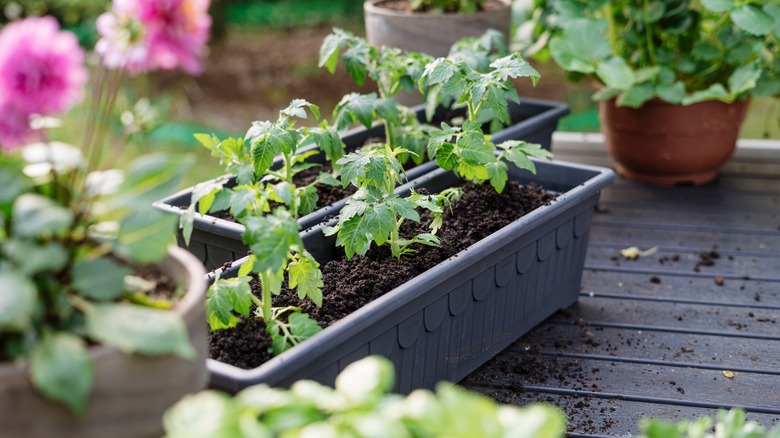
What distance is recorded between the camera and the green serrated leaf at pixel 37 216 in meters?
0.97

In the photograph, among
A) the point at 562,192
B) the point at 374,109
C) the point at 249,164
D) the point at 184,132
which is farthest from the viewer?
the point at 184,132

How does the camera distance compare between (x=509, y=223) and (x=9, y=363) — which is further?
(x=509, y=223)

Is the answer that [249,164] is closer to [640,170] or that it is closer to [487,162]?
[487,162]

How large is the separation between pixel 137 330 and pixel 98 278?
9 centimetres

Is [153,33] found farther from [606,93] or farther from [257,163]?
[606,93]

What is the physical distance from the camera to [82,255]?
1.08 metres

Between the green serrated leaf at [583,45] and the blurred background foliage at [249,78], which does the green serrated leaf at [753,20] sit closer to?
the green serrated leaf at [583,45]

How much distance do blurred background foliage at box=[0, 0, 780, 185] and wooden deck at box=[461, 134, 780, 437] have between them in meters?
1.51

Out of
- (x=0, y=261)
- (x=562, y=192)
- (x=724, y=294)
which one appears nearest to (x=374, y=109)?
(x=562, y=192)

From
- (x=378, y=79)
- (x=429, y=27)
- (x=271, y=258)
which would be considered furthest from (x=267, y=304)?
(x=429, y=27)

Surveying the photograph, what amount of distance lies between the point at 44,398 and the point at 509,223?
1141 mm

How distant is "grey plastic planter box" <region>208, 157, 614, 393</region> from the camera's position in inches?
55.1

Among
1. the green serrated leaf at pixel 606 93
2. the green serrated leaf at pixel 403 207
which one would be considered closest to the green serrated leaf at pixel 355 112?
the green serrated leaf at pixel 403 207

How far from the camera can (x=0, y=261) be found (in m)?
0.99
